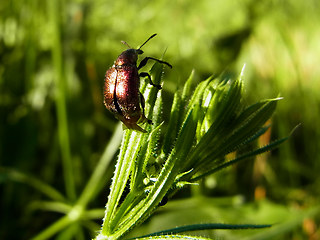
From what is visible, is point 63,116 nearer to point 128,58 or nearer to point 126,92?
point 128,58

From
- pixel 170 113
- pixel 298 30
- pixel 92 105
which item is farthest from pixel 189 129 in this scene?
pixel 298 30

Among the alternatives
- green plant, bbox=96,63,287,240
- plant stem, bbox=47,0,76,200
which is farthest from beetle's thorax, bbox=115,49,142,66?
plant stem, bbox=47,0,76,200

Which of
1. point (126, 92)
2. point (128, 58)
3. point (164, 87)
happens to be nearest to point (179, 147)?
point (126, 92)

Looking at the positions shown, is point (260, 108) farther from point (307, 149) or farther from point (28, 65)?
point (307, 149)

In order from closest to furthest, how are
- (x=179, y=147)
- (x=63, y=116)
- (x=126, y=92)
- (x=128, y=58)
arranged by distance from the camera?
(x=179, y=147) → (x=126, y=92) → (x=128, y=58) → (x=63, y=116)

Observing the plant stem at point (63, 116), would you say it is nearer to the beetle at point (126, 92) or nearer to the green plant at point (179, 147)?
the beetle at point (126, 92)

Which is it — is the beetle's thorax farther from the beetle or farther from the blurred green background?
the blurred green background

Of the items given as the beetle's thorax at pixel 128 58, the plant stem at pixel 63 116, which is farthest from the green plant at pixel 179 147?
the plant stem at pixel 63 116

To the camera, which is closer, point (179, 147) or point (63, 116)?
point (179, 147)
